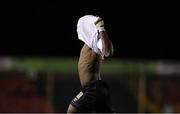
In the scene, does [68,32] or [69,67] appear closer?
[69,67]

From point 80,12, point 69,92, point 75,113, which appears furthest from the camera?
point 80,12

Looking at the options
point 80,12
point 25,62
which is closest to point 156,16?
point 80,12

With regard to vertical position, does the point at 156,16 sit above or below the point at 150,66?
above

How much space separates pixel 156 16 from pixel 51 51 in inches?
83.3

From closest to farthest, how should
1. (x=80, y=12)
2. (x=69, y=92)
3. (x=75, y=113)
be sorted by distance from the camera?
(x=75, y=113) < (x=69, y=92) < (x=80, y=12)

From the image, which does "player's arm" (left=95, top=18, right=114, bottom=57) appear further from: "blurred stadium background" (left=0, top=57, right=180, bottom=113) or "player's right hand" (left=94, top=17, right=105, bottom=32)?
"blurred stadium background" (left=0, top=57, right=180, bottom=113)

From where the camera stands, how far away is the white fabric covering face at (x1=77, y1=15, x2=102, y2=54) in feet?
16.3

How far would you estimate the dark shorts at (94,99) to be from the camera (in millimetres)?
5020

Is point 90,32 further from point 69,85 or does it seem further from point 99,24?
point 69,85

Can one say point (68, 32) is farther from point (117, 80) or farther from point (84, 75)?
point (84, 75)

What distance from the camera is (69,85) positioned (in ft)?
32.6

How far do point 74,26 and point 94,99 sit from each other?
6.88 meters

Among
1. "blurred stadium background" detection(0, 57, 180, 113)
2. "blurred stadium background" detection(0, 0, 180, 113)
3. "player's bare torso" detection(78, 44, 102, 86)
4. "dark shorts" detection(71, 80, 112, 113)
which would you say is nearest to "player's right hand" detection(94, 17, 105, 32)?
"player's bare torso" detection(78, 44, 102, 86)

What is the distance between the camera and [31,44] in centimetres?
1184
